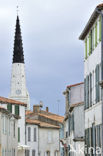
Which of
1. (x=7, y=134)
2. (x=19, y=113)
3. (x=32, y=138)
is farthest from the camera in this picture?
(x=32, y=138)

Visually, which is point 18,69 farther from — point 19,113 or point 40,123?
point 19,113

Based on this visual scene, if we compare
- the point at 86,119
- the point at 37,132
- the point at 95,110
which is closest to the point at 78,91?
the point at 86,119

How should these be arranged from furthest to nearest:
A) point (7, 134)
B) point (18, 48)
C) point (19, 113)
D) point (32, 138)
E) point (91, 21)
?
1. point (18, 48)
2. point (32, 138)
3. point (19, 113)
4. point (7, 134)
5. point (91, 21)

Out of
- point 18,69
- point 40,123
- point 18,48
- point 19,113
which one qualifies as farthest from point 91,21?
point 18,69

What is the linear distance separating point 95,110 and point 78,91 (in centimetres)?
2585

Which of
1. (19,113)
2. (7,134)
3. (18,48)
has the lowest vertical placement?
(7,134)

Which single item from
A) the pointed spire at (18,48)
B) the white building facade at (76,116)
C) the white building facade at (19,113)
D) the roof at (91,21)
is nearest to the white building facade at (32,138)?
the white building facade at (19,113)

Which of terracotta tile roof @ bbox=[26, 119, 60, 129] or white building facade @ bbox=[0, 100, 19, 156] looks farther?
terracotta tile roof @ bbox=[26, 119, 60, 129]

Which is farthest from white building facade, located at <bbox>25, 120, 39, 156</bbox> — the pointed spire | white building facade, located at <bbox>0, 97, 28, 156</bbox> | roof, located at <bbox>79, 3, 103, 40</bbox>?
the pointed spire

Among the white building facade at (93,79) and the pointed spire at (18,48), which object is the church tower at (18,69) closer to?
the pointed spire at (18,48)

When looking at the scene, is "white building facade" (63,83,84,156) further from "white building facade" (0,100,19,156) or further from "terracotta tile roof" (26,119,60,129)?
"terracotta tile roof" (26,119,60,129)

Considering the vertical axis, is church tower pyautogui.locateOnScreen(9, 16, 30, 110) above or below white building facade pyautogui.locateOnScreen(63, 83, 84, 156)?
above

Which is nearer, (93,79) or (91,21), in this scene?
(91,21)

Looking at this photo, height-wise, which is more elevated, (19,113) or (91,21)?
(91,21)
